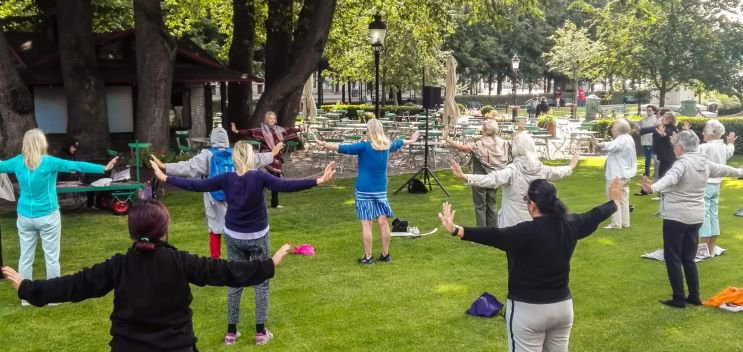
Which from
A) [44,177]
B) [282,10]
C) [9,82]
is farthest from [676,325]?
[282,10]

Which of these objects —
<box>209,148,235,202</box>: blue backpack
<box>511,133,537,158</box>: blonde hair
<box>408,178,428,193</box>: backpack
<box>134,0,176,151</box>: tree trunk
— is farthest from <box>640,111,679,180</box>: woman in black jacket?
<box>134,0,176,151</box>: tree trunk

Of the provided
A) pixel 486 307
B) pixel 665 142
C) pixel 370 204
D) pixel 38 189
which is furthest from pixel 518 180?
pixel 665 142

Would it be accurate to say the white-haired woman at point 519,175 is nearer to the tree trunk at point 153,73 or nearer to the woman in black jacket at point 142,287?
the woman in black jacket at point 142,287

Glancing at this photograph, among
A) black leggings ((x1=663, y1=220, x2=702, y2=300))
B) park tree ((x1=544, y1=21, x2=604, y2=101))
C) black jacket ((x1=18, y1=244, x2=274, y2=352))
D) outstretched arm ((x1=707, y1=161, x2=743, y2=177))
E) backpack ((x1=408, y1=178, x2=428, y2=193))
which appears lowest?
backpack ((x1=408, y1=178, x2=428, y2=193))

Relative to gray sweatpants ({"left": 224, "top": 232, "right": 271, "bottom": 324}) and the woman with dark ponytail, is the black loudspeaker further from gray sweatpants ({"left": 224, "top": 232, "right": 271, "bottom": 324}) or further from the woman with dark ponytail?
the woman with dark ponytail

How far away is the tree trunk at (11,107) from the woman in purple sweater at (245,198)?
9.22 m

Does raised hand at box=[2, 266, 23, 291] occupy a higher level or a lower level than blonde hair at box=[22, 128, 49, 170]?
lower

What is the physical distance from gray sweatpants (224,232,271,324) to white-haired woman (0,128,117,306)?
1.50 m

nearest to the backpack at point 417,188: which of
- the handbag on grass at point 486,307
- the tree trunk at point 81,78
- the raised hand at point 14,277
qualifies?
the tree trunk at point 81,78

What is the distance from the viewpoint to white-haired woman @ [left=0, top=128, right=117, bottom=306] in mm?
6758

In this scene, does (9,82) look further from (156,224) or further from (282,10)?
(156,224)

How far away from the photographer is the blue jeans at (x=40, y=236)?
700cm

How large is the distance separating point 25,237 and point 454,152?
578 inches

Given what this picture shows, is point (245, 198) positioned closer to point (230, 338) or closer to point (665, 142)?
point (230, 338)
